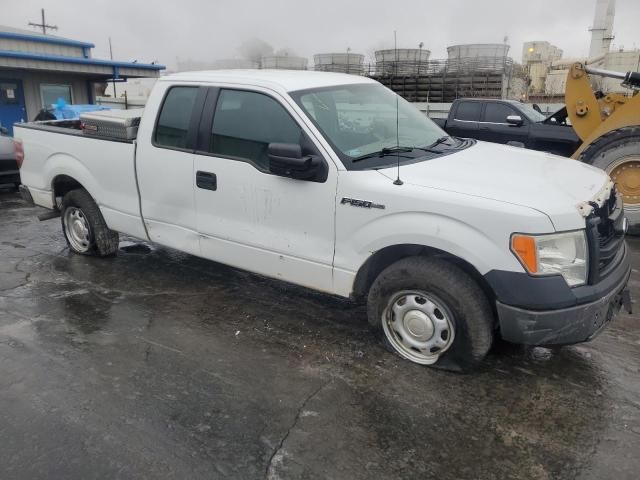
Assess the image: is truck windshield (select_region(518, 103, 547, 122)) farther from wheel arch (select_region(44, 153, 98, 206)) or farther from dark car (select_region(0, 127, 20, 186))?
Result: dark car (select_region(0, 127, 20, 186))

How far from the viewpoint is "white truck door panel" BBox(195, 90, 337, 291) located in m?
3.74

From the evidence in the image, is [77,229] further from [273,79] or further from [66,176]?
[273,79]

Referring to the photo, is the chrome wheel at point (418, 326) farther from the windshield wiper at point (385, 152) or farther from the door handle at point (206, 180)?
the door handle at point (206, 180)

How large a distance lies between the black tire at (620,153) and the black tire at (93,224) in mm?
6080

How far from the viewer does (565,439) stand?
9.36 feet

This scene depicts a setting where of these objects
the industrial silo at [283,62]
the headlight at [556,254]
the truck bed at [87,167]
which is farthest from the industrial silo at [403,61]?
the headlight at [556,254]

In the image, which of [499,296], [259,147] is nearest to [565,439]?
[499,296]

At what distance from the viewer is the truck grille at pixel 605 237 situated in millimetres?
3057

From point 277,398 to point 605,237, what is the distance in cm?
227

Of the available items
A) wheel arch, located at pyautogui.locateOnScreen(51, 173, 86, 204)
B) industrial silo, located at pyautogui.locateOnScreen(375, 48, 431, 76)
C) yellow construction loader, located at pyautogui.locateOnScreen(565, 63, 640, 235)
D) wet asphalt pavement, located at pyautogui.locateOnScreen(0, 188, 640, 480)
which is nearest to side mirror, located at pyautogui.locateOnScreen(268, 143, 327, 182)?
wet asphalt pavement, located at pyautogui.locateOnScreen(0, 188, 640, 480)

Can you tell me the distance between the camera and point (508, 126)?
10.5 m

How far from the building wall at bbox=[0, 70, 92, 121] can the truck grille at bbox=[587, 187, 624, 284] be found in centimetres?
1788

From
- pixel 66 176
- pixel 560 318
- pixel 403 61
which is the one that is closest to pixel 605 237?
pixel 560 318

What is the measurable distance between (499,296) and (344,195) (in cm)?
117
